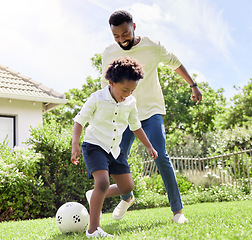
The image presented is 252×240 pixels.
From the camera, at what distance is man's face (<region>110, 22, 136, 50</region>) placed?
324 cm

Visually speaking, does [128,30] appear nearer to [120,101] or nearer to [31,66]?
[120,101]

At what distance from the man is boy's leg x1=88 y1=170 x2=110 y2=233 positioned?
74 cm

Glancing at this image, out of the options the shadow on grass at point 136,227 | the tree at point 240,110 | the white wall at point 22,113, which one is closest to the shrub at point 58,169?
the white wall at point 22,113

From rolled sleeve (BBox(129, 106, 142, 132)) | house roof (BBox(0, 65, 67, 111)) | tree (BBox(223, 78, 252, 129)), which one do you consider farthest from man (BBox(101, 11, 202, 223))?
tree (BBox(223, 78, 252, 129))

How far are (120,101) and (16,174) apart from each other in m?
4.12

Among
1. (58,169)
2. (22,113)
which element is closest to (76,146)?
(58,169)

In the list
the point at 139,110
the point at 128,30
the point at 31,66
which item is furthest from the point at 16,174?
the point at 31,66

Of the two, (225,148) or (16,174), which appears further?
(225,148)

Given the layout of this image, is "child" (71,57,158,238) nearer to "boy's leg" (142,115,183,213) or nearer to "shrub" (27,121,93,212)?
"boy's leg" (142,115,183,213)

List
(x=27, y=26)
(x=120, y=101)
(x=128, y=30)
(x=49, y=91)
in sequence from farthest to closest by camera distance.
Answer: (x=49, y=91) < (x=27, y=26) < (x=128, y=30) < (x=120, y=101)

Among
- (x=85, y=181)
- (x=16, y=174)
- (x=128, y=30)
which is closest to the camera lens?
(x=128, y=30)

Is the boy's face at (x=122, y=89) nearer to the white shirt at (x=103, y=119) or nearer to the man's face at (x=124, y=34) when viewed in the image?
the white shirt at (x=103, y=119)

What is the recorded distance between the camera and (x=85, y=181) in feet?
23.9

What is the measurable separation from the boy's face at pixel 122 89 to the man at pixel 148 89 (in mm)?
594
